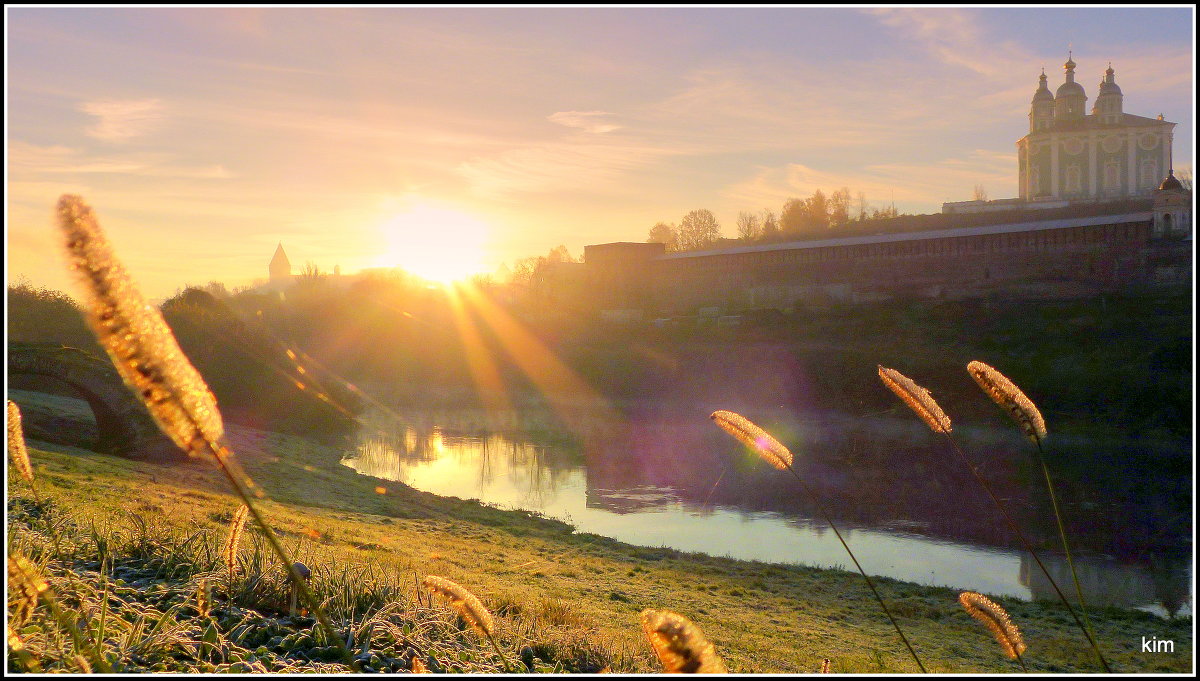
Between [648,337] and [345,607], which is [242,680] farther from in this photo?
[648,337]

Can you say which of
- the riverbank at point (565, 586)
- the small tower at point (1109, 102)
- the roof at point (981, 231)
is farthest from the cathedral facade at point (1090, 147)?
the riverbank at point (565, 586)

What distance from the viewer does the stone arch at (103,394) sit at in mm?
→ 14352

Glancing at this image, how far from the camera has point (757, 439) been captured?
263 centimetres

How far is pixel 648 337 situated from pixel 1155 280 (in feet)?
85.6

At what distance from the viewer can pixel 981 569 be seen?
15281 millimetres

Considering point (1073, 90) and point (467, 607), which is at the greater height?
point (1073, 90)

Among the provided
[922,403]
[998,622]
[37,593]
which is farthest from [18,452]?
[998,622]

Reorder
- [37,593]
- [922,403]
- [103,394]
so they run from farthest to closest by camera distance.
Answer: [103,394], [922,403], [37,593]

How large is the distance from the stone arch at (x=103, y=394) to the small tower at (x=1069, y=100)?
278 ft

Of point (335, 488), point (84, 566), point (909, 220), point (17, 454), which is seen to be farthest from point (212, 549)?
point (909, 220)

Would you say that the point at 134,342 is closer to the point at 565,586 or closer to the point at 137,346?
the point at 137,346

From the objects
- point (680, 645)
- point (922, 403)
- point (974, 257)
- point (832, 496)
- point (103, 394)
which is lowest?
point (832, 496)

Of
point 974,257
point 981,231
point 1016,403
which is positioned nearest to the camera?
point 1016,403

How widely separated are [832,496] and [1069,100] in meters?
75.1
